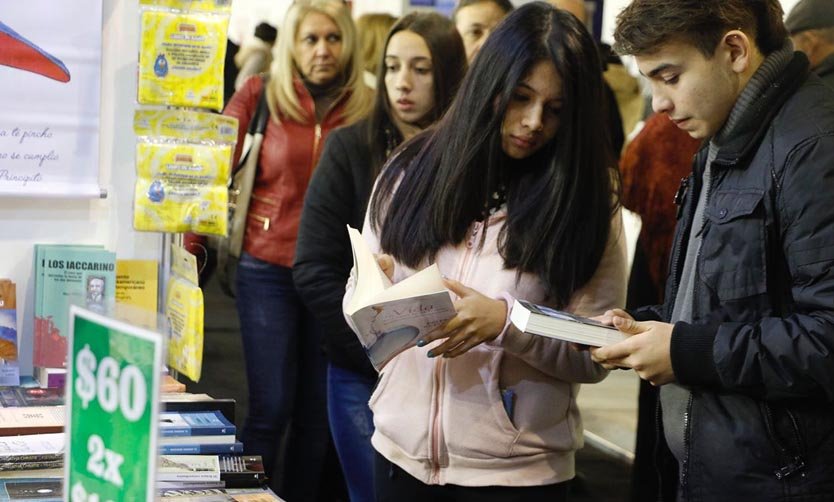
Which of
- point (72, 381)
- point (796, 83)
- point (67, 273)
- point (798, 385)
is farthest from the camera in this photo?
point (67, 273)

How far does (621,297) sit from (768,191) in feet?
1.64

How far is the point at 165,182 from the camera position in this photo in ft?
8.00

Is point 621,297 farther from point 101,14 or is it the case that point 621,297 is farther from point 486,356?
point 101,14

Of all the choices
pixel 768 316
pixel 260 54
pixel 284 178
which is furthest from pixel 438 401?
pixel 260 54

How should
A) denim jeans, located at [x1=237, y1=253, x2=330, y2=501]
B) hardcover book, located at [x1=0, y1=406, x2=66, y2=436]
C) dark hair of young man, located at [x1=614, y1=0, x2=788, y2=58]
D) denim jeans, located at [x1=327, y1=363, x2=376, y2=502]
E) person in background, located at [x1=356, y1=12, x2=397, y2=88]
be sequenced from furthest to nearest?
person in background, located at [x1=356, y1=12, x2=397, y2=88], denim jeans, located at [x1=237, y1=253, x2=330, y2=501], denim jeans, located at [x1=327, y1=363, x2=376, y2=502], hardcover book, located at [x1=0, y1=406, x2=66, y2=436], dark hair of young man, located at [x1=614, y1=0, x2=788, y2=58]

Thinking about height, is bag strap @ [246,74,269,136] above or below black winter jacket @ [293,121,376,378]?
above

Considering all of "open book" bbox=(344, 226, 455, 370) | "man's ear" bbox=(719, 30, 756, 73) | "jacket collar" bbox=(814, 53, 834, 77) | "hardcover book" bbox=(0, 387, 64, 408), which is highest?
"jacket collar" bbox=(814, 53, 834, 77)

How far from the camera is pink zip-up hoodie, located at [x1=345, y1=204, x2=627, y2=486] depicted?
2104 mm

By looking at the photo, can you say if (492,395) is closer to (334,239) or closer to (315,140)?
(334,239)

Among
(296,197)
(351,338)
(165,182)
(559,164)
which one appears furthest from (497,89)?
(296,197)

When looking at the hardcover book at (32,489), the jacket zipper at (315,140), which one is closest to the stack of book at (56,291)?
the hardcover book at (32,489)

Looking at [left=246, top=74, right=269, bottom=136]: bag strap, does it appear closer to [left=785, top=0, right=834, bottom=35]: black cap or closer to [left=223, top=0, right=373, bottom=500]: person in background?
[left=223, top=0, right=373, bottom=500]: person in background

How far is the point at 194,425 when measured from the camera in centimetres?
214

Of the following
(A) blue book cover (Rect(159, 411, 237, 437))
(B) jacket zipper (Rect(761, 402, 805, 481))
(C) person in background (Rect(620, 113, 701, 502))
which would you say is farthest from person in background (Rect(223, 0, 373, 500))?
(B) jacket zipper (Rect(761, 402, 805, 481))
